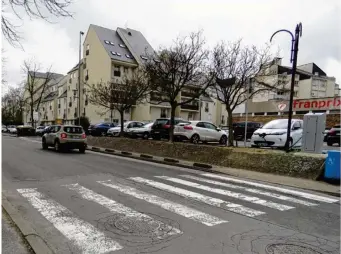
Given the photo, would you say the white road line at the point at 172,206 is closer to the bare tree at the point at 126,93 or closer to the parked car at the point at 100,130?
the bare tree at the point at 126,93

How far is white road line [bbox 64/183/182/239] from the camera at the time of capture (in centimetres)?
488

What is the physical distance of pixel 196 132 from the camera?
750 inches

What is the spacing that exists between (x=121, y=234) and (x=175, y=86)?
14.0m

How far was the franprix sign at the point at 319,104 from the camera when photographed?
122 ft

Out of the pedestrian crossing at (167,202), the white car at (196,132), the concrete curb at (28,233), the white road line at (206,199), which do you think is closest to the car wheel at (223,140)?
the white car at (196,132)

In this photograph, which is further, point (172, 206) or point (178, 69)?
point (178, 69)

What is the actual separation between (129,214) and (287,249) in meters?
2.81

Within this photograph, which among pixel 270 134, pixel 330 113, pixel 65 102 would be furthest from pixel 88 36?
pixel 270 134

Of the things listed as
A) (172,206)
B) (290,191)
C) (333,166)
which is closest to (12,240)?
(172,206)

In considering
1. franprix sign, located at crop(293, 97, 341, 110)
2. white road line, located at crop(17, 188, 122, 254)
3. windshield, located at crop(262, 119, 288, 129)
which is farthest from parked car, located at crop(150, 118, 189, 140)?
franprix sign, located at crop(293, 97, 341, 110)

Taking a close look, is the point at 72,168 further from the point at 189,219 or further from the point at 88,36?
the point at 88,36

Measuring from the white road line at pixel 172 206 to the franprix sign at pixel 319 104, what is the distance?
3576 cm

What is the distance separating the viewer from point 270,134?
14.8 meters

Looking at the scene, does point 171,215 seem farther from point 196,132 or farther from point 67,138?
point 67,138
